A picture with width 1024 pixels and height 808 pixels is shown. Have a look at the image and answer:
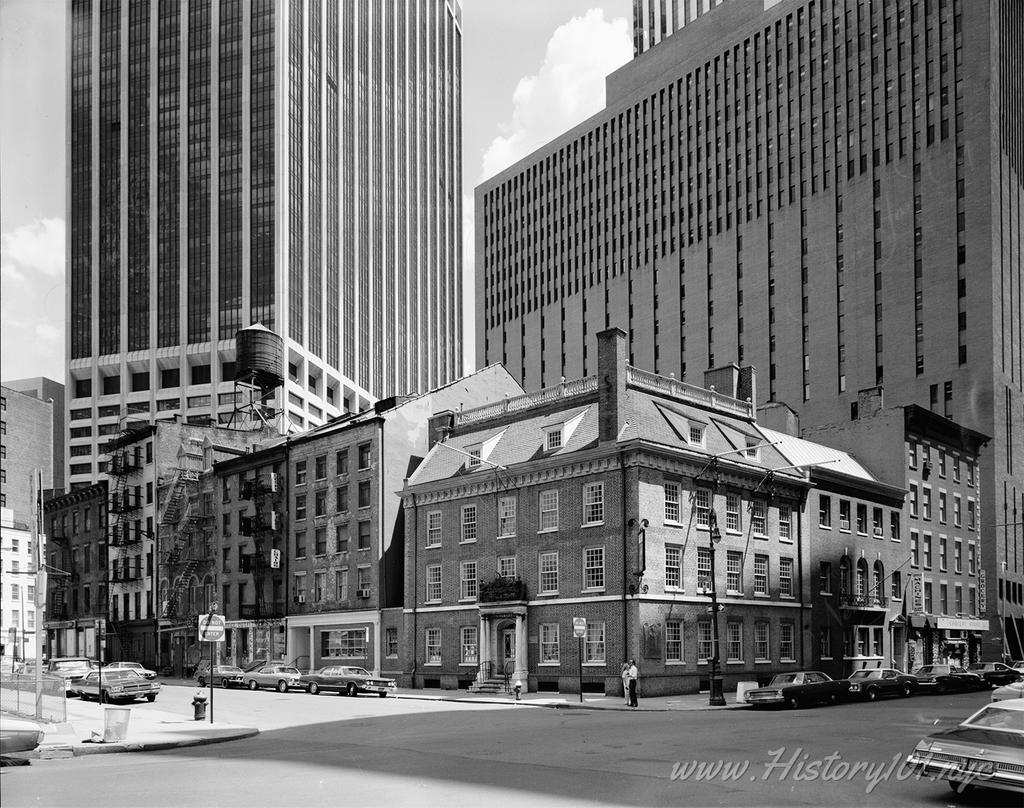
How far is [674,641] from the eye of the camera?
49.2 m

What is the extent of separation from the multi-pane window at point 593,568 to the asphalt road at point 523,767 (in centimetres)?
1533

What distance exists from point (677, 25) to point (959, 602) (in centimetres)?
7945

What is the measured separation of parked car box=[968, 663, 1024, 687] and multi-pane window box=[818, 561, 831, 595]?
321 inches

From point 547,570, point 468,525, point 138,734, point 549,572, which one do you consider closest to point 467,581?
point 468,525

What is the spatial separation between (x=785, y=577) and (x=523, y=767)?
38.2 m

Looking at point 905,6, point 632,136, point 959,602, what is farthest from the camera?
point 632,136

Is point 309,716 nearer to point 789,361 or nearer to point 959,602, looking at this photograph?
point 959,602

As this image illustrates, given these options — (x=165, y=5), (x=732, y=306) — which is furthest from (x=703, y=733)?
(x=165, y=5)

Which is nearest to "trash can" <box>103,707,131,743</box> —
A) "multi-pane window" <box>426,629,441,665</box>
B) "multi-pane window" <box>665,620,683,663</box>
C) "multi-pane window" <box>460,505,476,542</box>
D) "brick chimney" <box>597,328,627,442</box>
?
"multi-pane window" <box>665,620,683,663</box>

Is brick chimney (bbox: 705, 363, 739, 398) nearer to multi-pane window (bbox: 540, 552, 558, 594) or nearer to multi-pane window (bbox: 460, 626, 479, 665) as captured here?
multi-pane window (bbox: 540, 552, 558, 594)

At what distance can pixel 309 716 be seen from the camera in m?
36.5

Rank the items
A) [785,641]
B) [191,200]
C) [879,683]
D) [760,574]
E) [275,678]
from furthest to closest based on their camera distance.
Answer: [191,200] → [785,641] → [275,678] → [760,574] → [879,683]

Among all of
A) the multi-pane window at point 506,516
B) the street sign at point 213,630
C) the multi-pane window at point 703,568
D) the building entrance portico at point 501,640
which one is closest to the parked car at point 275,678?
the building entrance portico at point 501,640

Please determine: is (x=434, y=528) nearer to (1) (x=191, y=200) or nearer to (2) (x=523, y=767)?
(2) (x=523, y=767)
